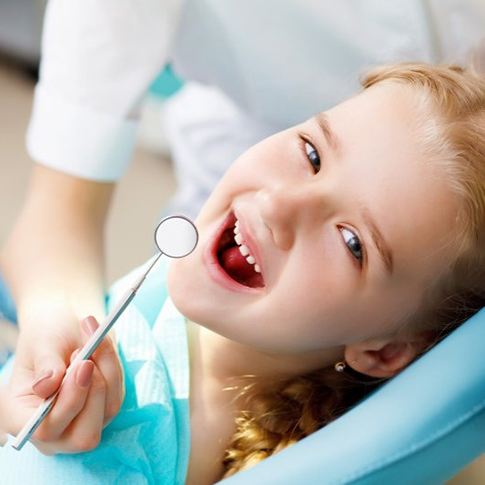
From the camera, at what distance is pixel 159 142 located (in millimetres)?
2330

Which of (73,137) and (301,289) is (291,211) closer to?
(301,289)

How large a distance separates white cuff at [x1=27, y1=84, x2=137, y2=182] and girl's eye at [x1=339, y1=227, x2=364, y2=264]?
41 centimetres

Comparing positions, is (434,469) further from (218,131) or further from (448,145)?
(218,131)

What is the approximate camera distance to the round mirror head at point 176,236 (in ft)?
2.39

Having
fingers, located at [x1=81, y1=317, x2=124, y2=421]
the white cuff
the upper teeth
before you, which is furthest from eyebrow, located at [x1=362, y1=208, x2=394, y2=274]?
the white cuff

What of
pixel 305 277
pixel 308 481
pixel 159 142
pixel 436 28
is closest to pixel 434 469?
pixel 308 481

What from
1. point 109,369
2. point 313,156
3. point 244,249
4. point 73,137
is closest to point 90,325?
point 109,369

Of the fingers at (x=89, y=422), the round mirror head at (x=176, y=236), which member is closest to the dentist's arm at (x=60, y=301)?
the fingers at (x=89, y=422)

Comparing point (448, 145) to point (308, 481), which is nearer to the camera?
point (308, 481)

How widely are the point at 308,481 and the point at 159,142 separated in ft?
5.59

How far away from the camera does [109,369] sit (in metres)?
0.81

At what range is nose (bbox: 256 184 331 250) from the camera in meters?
0.81

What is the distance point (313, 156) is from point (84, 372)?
29 cm

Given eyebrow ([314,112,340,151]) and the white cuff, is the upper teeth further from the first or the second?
the white cuff
